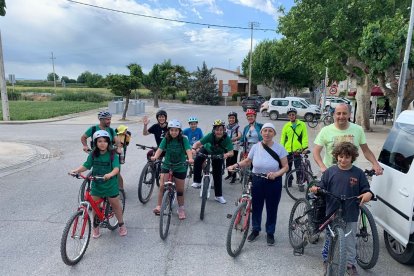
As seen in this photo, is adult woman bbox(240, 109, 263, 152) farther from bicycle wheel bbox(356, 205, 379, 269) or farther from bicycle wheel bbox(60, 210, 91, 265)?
bicycle wheel bbox(60, 210, 91, 265)

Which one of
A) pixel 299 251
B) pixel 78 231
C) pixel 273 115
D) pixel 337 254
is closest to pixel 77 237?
pixel 78 231

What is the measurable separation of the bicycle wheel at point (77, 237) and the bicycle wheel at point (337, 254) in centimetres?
293

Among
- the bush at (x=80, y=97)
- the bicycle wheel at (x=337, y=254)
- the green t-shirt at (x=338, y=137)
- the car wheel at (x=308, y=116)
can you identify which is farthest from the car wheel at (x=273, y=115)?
the bush at (x=80, y=97)

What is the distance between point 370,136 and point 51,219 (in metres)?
15.2

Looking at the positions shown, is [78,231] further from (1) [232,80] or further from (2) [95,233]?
(1) [232,80]

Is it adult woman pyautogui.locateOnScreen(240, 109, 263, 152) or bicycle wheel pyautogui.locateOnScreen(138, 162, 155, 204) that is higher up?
adult woman pyautogui.locateOnScreen(240, 109, 263, 152)

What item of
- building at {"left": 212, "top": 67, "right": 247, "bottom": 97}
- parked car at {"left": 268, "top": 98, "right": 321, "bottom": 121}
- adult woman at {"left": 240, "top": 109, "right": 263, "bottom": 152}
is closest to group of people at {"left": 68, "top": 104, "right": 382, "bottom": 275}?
adult woman at {"left": 240, "top": 109, "right": 263, "bottom": 152}

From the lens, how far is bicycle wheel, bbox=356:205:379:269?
3.74 meters

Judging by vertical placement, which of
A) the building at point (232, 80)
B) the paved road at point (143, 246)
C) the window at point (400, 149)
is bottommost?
the paved road at point (143, 246)

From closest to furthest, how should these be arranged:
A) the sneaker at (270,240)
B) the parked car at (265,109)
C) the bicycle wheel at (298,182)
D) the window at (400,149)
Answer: the window at (400,149)
the sneaker at (270,240)
the bicycle wheel at (298,182)
the parked car at (265,109)

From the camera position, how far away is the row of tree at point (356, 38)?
10266 mm

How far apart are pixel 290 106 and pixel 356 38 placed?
35.2 feet

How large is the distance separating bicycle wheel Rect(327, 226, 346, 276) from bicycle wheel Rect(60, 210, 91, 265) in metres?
2.93

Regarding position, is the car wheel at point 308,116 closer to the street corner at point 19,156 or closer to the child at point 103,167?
the street corner at point 19,156
